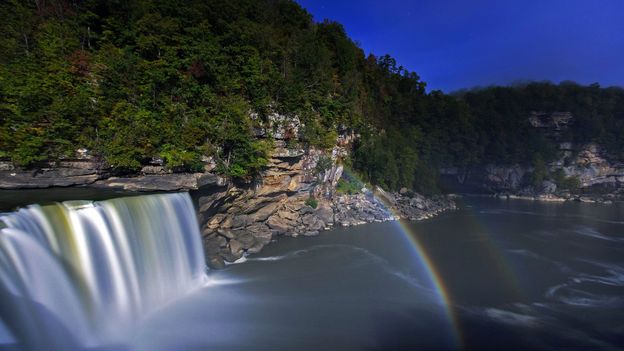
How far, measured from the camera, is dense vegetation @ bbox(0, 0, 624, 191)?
10.2 meters

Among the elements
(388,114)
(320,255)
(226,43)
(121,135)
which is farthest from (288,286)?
(388,114)

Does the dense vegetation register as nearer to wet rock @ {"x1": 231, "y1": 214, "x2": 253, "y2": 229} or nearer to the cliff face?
wet rock @ {"x1": 231, "y1": 214, "x2": 253, "y2": 229}

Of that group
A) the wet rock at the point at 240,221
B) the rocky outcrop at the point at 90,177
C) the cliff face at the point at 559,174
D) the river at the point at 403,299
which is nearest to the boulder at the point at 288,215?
the river at the point at 403,299

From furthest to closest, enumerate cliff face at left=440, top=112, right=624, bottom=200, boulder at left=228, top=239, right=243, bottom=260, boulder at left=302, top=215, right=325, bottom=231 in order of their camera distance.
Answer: cliff face at left=440, top=112, right=624, bottom=200
boulder at left=302, top=215, right=325, bottom=231
boulder at left=228, top=239, right=243, bottom=260

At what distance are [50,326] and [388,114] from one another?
28611mm

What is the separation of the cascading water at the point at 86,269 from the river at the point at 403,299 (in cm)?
66

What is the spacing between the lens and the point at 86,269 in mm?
6418

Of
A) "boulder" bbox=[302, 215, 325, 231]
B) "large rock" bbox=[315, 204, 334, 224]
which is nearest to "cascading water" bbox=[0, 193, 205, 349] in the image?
"boulder" bbox=[302, 215, 325, 231]

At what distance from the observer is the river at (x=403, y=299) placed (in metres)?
7.24

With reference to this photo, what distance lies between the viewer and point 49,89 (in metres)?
10.3

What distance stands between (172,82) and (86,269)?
373 inches

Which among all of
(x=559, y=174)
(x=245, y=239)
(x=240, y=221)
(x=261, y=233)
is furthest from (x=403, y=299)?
(x=559, y=174)

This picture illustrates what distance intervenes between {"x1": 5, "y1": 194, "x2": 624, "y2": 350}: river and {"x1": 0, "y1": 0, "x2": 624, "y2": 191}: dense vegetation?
5.47 meters

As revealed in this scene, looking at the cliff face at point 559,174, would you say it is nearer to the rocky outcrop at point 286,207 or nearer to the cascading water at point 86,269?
the rocky outcrop at point 286,207
